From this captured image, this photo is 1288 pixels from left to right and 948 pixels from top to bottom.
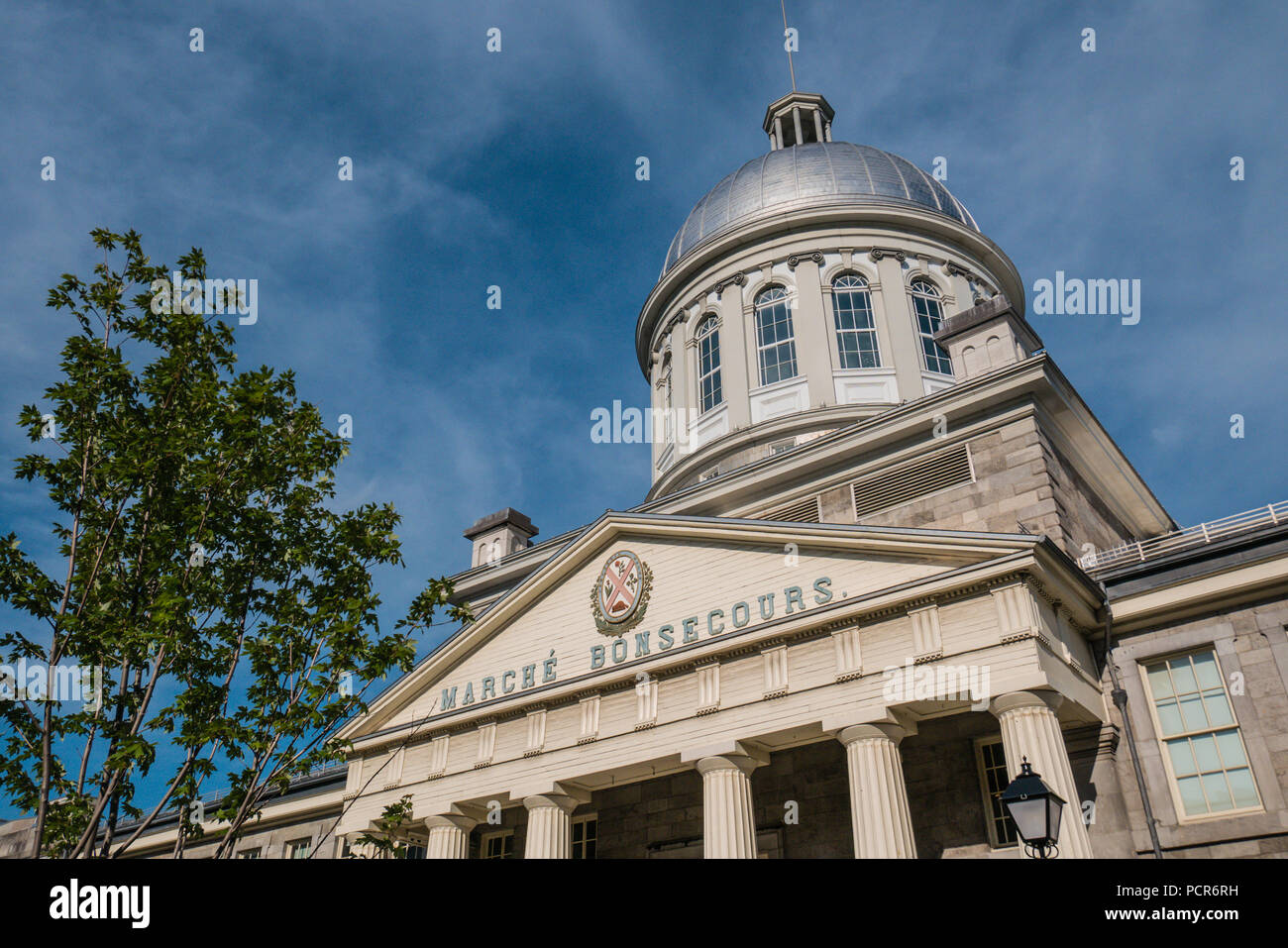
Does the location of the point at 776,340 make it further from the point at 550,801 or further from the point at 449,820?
the point at 449,820

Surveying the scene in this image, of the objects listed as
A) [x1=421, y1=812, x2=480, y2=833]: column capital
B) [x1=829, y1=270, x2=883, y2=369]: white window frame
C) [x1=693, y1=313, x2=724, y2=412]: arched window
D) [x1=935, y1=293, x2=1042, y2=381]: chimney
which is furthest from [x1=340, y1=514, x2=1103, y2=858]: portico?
[x1=693, y1=313, x2=724, y2=412]: arched window

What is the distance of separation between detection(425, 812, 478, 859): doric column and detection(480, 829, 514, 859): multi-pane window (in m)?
2.32

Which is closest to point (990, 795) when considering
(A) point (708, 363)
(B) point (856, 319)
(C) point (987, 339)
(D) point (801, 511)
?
(D) point (801, 511)

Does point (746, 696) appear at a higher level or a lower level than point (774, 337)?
lower

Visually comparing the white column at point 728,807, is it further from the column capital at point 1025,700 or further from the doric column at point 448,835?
the doric column at point 448,835

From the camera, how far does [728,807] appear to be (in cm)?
1680

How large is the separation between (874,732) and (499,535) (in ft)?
61.7

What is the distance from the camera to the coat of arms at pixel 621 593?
19875mm

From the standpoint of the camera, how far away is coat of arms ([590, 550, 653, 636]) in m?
19.9

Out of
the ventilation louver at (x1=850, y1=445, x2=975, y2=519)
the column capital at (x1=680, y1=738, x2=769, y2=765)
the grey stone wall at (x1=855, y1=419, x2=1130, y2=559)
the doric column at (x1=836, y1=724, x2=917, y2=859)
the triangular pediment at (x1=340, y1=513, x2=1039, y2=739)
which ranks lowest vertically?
the doric column at (x1=836, y1=724, x2=917, y2=859)

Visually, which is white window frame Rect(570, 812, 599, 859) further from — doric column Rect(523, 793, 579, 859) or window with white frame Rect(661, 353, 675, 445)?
window with white frame Rect(661, 353, 675, 445)

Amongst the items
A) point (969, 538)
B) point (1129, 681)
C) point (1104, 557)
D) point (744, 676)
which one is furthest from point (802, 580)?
point (1104, 557)
